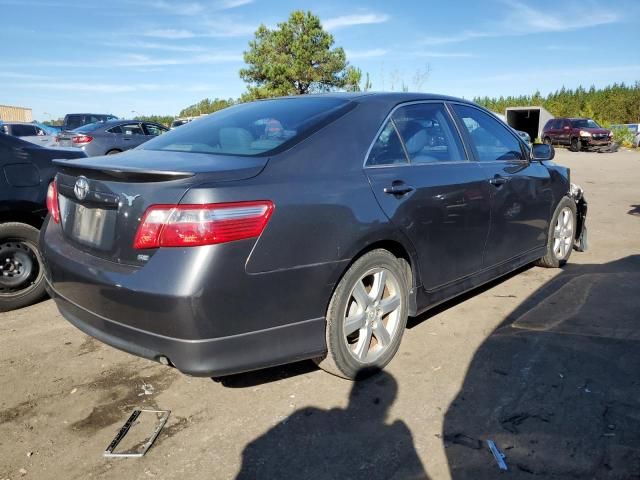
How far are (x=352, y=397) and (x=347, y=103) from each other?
5.67 ft

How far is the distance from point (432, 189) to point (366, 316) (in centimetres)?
93

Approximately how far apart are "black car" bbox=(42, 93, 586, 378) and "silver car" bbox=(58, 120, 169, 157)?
37.2ft

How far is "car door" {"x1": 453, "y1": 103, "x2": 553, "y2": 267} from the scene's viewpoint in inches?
155

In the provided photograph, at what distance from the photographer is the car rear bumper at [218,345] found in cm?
234

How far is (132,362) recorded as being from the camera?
11.0 feet

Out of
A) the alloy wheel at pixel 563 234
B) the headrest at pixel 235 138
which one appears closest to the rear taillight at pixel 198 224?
the headrest at pixel 235 138

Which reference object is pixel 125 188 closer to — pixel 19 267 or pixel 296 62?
pixel 19 267

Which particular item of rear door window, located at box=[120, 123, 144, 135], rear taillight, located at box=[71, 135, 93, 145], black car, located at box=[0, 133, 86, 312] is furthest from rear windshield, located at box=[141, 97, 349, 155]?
rear door window, located at box=[120, 123, 144, 135]

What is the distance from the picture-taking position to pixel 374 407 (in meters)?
2.75

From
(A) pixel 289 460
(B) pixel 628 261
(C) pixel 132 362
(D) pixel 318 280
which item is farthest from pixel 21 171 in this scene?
(B) pixel 628 261

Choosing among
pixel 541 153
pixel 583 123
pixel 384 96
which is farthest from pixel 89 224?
pixel 583 123

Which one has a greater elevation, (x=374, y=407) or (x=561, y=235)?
(x=561, y=235)

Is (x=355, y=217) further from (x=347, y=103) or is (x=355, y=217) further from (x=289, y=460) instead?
(x=289, y=460)

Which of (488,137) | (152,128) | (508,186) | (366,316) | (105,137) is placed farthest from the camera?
(152,128)
